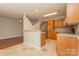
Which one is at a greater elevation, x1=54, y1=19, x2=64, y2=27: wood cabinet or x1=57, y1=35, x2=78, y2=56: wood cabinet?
x1=54, y1=19, x2=64, y2=27: wood cabinet

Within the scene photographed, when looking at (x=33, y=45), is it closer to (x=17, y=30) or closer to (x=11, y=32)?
(x=11, y=32)

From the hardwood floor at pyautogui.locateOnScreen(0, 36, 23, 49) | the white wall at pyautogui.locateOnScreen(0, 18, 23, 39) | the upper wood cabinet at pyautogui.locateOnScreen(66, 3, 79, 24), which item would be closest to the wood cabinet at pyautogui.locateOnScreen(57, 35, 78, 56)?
the upper wood cabinet at pyautogui.locateOnScreen(66, 3, 79, 24)

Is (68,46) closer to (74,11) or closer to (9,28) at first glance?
(74,11)

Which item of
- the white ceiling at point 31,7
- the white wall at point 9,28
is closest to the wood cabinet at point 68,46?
the white ceiling at point 31,7

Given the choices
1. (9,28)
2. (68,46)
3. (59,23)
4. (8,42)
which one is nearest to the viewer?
(68,46)

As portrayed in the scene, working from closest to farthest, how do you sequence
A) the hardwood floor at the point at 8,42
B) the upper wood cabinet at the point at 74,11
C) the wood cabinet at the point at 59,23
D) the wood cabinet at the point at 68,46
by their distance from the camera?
the upper wood cabinet at the point at 74,11 < the wood cabinet at the point at 68,46 < the hardwood floor at the point at 8,42 < the wood cabinet at the point at 59,23

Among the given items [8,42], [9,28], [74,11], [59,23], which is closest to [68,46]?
[74,11]

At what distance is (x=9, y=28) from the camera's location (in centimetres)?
958

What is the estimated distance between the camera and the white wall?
8.70m

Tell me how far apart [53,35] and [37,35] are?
388 cm

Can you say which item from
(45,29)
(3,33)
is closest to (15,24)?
(3,33)

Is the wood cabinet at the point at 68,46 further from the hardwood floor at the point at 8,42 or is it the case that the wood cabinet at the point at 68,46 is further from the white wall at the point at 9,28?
the white wall at the point at 9,28

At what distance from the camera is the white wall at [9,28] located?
8.70 meters

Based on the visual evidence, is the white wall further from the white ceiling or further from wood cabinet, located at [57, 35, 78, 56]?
wood cabinet, located at [57, 35, 78, 56]
